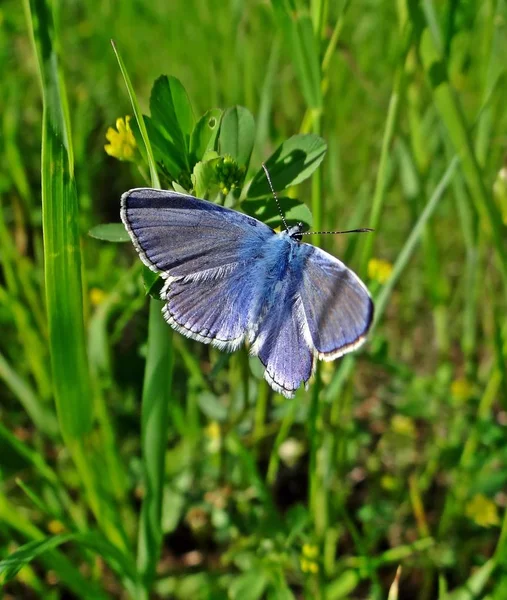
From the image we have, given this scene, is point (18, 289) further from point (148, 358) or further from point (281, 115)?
point (281, 115)

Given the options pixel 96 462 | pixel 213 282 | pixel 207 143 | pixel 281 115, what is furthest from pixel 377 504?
pixel 281 115

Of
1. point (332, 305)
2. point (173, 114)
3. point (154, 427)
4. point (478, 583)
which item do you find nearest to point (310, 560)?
point (478, 583)

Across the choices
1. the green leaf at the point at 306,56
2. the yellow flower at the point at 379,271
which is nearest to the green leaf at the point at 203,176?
the green leaf at the point at 306,56

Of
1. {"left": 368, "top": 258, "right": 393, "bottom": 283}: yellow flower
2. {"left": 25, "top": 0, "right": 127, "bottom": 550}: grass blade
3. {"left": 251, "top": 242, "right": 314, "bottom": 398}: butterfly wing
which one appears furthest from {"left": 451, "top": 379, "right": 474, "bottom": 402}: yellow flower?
{"left": 25, "top": 0, "right": 127, "bottom": 550}: grass blade

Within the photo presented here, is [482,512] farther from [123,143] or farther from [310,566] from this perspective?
[123,143]

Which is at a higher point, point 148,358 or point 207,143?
point 207,143

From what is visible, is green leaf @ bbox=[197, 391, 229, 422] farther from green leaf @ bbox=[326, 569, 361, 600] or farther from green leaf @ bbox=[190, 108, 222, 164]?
green leaf @ bbox=[190, 108, 222, 164]

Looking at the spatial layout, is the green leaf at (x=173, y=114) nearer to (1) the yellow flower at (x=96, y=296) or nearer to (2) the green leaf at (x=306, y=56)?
(2) the green leaf at (x=306, y=56)
